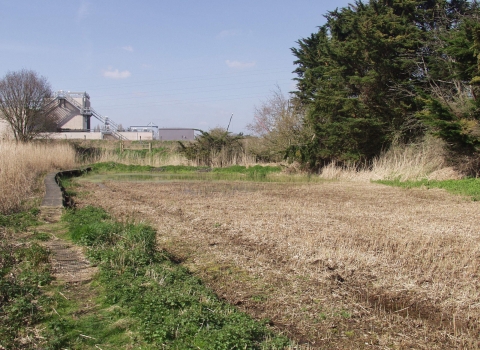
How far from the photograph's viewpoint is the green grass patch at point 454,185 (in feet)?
43.6

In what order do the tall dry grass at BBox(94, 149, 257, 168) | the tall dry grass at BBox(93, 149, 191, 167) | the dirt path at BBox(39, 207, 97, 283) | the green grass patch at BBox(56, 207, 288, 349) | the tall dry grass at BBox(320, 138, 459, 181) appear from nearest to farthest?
1. the green grass patch at BBox(56, 207, 288, 349)
2. the dirt path at BBox(39, 207, 97, 283)
3. the tall dry grass at BBox(320, 138, 459, 181)
4. the tall dry grass at BBox(94, 149, 257, 168)
5. the tall dry grass at BBox(93, 149, 191, 167)

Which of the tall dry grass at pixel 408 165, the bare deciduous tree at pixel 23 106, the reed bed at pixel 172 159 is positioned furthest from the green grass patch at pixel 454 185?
the bare deciduous tree at pixel 23 106

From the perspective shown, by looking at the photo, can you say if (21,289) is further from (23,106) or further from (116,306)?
(23,106)

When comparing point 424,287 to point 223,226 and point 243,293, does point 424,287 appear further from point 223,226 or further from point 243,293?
point 223,226

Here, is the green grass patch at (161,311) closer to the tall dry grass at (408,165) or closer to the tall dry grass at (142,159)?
the tall dry grass at (408,165)

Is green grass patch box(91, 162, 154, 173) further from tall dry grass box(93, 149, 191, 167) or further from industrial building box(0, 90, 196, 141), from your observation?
industrial building box(0, 90, 196, 141)

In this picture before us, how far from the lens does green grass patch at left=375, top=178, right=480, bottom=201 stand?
43.6 feet

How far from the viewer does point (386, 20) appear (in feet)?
66.5

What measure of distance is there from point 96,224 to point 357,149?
17498 millimetres

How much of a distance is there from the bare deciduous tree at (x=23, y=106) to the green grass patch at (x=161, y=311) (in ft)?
100

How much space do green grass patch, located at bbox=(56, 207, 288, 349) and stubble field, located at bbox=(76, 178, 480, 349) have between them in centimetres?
36

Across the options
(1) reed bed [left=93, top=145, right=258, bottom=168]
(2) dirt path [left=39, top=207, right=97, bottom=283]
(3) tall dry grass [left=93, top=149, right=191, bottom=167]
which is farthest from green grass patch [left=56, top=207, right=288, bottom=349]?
(3) tall dry grass [left=93, top=149, right=191, bottom=167]

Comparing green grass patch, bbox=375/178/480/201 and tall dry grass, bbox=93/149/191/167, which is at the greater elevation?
tall dry grass, bbox=93/149/191/167

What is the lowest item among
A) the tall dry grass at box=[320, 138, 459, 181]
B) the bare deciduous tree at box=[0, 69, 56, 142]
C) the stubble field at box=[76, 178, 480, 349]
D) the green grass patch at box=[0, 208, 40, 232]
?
the stubble field at box=[76, 178, 480, 349]
